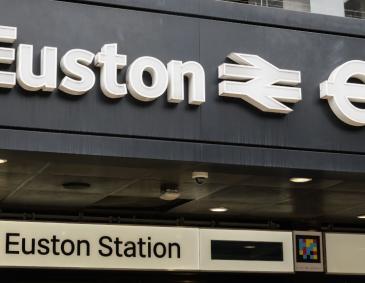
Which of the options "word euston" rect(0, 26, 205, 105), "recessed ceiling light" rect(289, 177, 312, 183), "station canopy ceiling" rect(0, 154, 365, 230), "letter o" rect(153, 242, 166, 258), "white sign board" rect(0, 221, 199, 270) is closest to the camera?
"word euston" rect(0, 26, 205, 105)

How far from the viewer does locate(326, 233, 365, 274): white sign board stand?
9.51 metres

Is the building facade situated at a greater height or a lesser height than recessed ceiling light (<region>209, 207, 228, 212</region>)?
greater

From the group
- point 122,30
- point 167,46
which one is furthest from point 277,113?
point 122,30

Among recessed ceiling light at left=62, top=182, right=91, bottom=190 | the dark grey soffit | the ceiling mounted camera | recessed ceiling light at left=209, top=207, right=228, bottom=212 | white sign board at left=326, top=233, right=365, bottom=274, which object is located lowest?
white sign board at left=326, top=233, right=365, bottom=274

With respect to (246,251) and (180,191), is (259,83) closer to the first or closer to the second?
(180,191)

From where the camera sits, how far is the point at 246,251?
9031 mm

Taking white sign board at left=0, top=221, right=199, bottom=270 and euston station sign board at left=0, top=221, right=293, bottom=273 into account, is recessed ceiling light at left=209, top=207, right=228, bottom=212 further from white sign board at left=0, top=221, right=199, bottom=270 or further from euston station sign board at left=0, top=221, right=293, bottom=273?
white sign board at left=0, top=221, right=199, bottom=270

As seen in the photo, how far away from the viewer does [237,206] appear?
9227 millimetres

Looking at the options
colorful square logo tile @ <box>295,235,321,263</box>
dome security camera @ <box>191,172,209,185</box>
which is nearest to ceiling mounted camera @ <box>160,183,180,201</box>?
dome security camera @ <box>191,172,209,185</box>

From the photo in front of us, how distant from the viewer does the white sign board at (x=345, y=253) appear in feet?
31.2

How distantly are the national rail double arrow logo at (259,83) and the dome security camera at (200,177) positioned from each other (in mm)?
831

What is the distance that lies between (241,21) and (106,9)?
50.5 inches

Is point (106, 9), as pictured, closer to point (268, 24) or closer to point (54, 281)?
point (268, 24)

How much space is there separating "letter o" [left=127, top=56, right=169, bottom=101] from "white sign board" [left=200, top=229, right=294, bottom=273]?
3.03 metres
